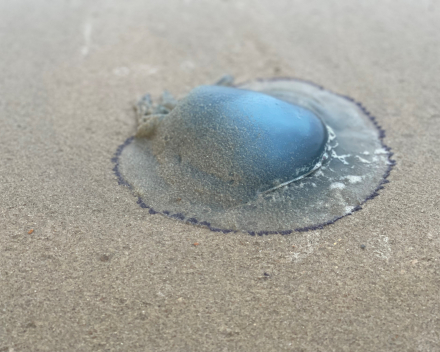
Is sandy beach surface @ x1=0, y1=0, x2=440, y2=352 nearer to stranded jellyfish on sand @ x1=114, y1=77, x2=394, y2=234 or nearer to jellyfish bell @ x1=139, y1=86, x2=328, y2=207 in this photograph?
stranded jellyfish on sand @ x1=114, y1=77, x2=394, y2=234

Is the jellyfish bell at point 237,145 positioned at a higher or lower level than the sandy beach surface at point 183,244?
higher

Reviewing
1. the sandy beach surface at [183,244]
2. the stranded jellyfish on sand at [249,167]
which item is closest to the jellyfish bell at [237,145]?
the stranded jellyfish on sand at [249,167]

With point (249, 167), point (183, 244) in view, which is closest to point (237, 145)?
point (249, 167)

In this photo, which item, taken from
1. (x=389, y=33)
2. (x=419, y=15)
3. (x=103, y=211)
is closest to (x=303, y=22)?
(x=389, y=33)

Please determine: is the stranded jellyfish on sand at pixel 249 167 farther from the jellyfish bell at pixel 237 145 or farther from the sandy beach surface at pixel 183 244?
the sandy beach surface at pixel 183 244

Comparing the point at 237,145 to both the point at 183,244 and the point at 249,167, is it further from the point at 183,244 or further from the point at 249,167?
the point at 183,244
